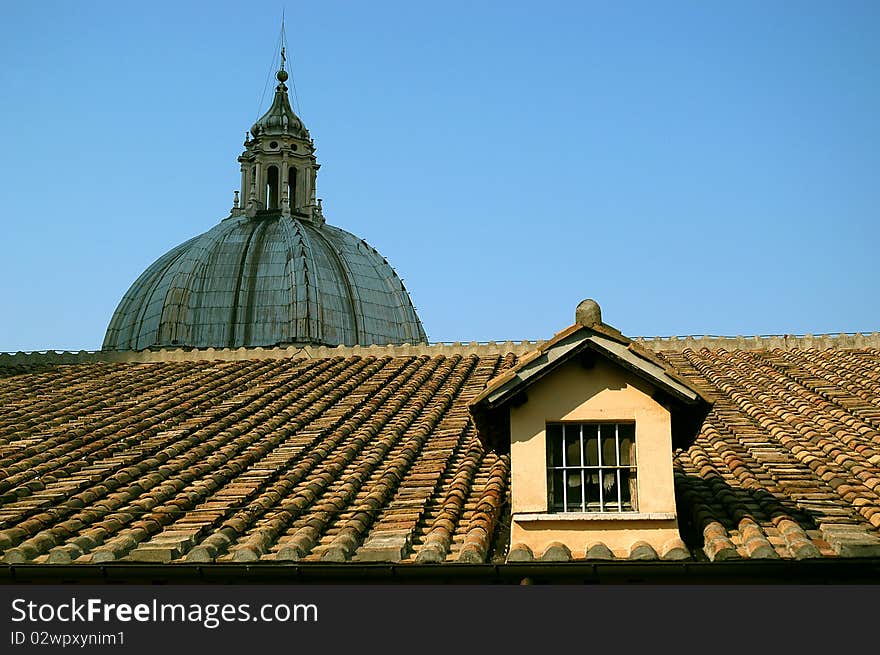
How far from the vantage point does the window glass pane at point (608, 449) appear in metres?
11.1

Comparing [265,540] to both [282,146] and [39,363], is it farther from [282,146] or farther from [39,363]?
[282,146]

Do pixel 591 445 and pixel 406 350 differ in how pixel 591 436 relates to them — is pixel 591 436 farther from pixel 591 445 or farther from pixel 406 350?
pixel 406 350

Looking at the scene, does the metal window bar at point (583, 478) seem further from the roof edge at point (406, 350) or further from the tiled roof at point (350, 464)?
the roof edge at point (406, 350)

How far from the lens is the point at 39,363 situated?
20.6m

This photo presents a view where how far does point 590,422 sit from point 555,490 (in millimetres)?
619

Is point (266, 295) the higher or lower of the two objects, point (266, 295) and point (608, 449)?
the higher

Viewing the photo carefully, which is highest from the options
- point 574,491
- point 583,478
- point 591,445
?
point 591,445

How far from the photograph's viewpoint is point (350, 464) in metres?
13.9

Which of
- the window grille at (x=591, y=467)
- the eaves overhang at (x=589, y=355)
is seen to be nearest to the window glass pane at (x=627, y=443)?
the window grille at (x=591, y=467)

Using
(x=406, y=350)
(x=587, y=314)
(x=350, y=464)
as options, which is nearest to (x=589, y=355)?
(x=587, y=314)

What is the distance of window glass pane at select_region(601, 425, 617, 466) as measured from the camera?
11.1m

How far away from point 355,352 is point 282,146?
3924 centimetres

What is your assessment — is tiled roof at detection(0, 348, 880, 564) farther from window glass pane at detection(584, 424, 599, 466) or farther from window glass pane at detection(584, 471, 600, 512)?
window glass pane at detection(584, 424, 599, 466)
